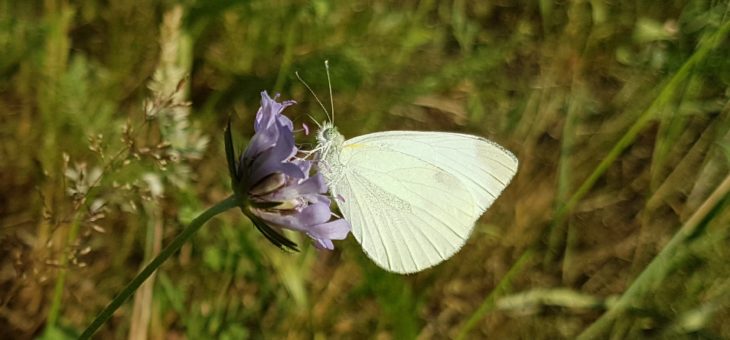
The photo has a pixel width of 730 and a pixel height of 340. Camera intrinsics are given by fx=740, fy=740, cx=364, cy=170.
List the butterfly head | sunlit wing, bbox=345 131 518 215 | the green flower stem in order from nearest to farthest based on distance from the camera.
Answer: the green flower stem
the butterfly head
sunlit wing, bbox=345 131 518 215

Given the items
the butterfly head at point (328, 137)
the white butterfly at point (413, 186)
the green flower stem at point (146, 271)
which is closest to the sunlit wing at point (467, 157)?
the white butterfly at point (413, 186)

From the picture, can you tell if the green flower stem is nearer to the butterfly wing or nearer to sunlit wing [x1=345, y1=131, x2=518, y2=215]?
the butterfly wing

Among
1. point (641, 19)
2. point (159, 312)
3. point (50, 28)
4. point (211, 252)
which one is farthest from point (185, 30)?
point (641, 19)

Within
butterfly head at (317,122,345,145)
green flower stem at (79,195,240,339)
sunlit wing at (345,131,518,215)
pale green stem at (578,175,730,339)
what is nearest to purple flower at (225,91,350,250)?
green flower stem at (79,195,240,339)

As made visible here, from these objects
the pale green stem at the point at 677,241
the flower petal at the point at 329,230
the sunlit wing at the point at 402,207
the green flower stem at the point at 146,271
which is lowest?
the pale green stem at the point at 677,241

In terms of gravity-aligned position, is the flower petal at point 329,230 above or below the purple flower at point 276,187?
below

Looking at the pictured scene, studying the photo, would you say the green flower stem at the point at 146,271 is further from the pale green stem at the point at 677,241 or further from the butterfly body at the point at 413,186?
the pale green stem at the point at 677,241
